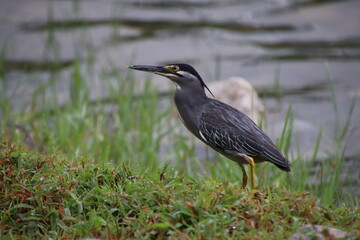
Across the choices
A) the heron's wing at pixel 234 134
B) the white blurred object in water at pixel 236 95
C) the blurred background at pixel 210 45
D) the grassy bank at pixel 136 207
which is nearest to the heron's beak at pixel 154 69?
the heron's wing at pixel 234 134

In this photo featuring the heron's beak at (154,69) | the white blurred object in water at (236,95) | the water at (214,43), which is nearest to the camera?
the heron's beak at (154,69)

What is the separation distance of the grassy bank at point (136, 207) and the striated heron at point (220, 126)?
673 millimetres

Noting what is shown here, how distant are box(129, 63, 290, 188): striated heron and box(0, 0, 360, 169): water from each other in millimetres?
3690

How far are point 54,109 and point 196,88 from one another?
315 centimetres

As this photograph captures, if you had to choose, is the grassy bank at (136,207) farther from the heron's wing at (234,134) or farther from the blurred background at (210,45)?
the blurred background at (210,45)

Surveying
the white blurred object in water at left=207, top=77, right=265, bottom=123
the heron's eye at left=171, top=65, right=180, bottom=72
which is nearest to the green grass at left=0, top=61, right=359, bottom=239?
the heron's eye at left=171, top=65, right=180, bottom=72

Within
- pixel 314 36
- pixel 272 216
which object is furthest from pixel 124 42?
pixel 272 216

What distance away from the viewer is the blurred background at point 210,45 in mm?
9484

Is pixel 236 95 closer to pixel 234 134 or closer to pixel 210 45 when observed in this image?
pixel 234 134

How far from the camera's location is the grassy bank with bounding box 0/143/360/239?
347 centimetres

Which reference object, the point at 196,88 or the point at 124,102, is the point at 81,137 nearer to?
the point at 124,102

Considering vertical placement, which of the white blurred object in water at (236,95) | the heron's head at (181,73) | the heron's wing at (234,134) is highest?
the heron's head at (181,73)

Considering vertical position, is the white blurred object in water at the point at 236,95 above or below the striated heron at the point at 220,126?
below

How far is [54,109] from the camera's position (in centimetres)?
774
